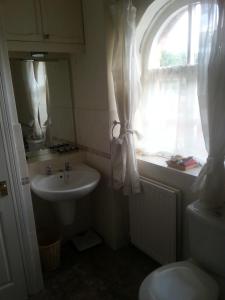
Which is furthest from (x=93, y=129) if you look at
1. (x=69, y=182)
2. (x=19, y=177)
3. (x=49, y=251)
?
(x=49, y=251)

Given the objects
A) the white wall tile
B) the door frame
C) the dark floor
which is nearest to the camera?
the door frame

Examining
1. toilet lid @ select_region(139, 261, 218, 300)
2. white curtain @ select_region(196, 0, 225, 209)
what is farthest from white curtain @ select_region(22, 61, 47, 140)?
toilet lid @ select_region(139, 261, 218, 300)

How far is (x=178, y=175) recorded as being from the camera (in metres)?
1.73

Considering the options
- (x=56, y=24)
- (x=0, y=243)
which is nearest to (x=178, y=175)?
(x=0, y=243)

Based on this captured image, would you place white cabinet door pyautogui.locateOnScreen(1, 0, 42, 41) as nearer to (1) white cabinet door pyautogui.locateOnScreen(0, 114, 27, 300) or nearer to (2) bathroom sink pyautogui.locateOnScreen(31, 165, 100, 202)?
(1) white cabinet door pyautogui.locateOnScreen(0, 114, 27, 300)

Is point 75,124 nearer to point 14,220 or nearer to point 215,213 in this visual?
point 14,220

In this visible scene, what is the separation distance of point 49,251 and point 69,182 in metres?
0.59

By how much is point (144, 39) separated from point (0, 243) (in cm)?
187

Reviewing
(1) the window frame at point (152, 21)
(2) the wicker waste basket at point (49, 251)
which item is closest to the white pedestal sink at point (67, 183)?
(2) the wicker waste basket at point (49, 251)

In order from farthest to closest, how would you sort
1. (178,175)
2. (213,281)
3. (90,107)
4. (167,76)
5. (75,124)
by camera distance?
(75,124) < (90,107) < (167,76) < (178,175) < (213,281)

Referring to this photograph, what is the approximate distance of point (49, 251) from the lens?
203 centimetres

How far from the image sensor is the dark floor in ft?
5.96

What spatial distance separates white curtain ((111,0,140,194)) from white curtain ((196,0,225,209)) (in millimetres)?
566

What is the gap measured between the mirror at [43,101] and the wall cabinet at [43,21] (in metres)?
0.33
